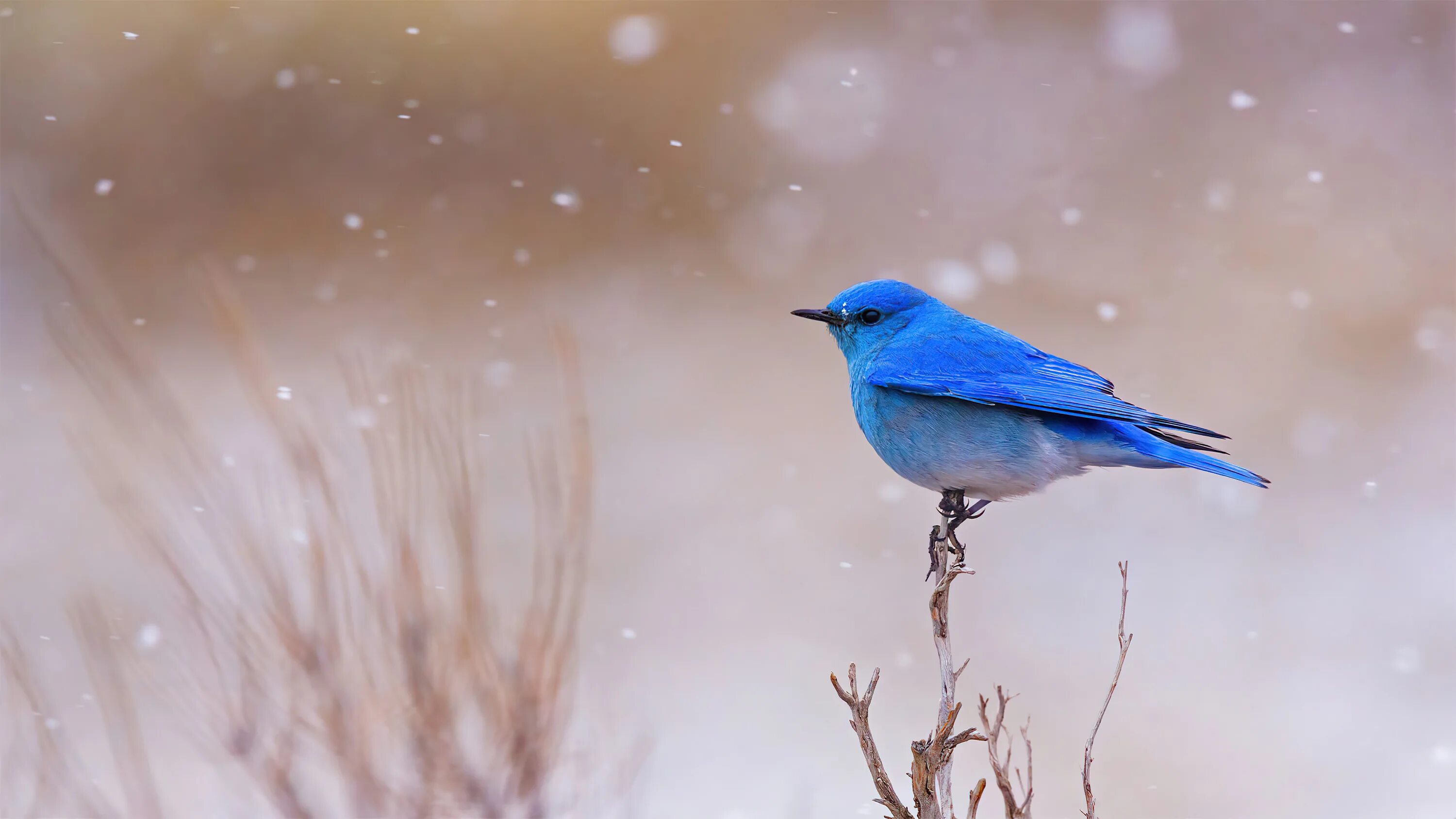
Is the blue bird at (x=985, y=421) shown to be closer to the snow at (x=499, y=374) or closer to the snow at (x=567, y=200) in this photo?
the snow at (x=499, y=374)

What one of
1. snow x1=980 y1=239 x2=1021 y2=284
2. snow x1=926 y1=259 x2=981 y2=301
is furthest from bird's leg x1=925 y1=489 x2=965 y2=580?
snow x1=980 y1=239 x2=1021 y2=284

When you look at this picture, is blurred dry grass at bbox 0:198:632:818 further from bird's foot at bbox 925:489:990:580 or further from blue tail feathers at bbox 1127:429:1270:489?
blue tail feathers at bbox 1127:429:1270:489

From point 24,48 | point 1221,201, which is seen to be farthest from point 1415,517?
point 24,48

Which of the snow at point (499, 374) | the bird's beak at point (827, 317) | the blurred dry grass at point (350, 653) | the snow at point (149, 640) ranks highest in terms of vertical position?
the bird's beak at point (827, 317)


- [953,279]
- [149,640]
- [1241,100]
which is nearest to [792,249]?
[953,279]

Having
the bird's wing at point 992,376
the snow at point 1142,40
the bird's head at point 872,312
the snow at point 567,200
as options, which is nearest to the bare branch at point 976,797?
the bird's wing at point 992,376

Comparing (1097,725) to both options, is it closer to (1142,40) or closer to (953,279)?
(953,279)

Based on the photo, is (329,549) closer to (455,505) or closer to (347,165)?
(455,505)
